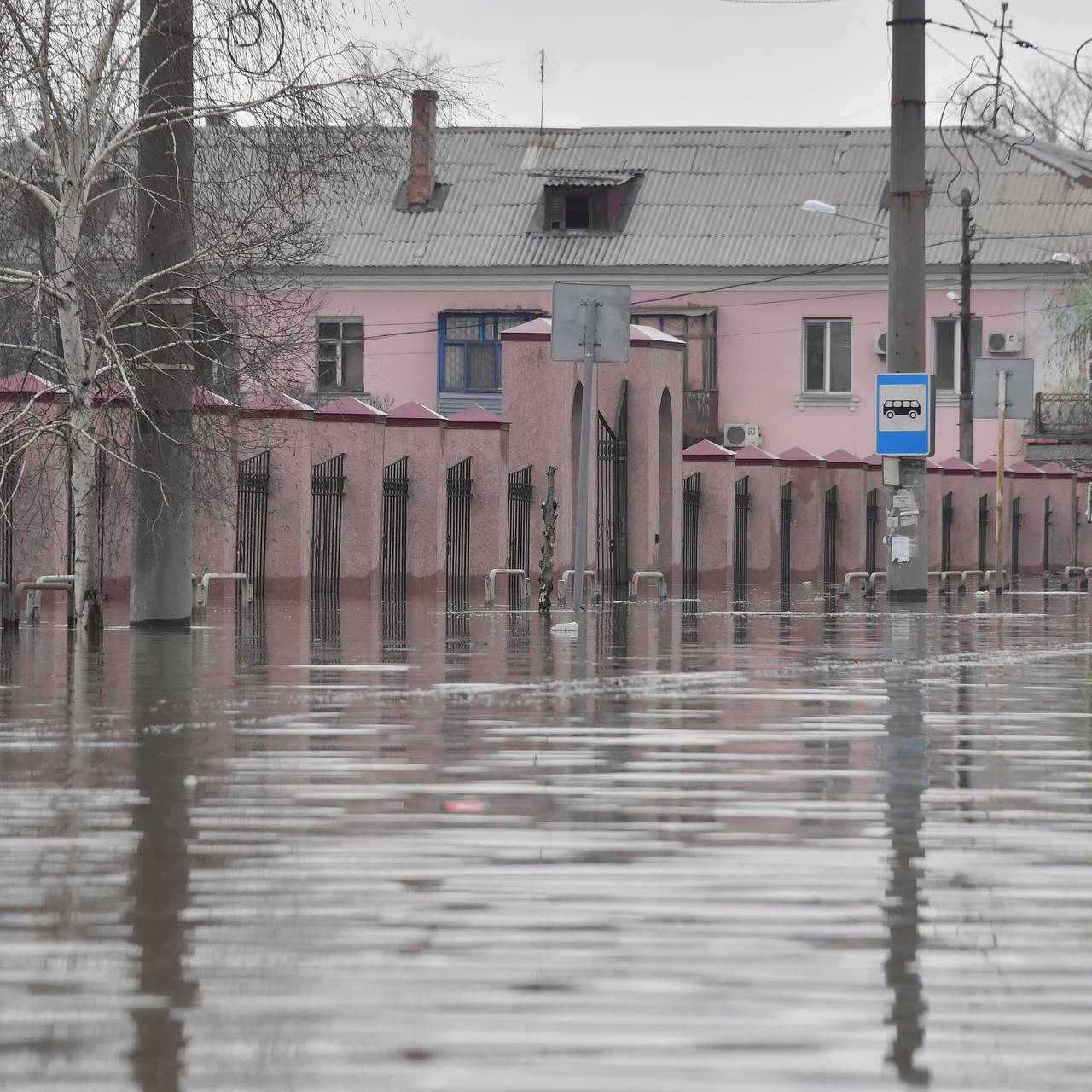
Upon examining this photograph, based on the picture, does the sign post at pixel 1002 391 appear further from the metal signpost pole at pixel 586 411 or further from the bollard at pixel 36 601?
the bollard at pixel 36 601

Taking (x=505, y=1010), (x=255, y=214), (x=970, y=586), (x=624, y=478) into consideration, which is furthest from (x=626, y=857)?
(x=970, y=586)

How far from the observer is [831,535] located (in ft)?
150

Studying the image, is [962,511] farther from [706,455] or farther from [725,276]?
[706,455]

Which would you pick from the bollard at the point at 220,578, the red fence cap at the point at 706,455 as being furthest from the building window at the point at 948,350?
the bollard at the point at 220,578

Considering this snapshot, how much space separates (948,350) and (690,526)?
72.5 ft

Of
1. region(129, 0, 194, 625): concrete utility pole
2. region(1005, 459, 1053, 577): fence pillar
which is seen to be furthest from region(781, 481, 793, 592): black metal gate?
region(129, 0, 194, 625): concrete utility pole

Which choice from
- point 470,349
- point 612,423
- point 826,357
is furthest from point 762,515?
point 470,349

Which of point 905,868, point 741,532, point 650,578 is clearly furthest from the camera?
point 741,532

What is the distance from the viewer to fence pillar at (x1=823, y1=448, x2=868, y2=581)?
4553cm

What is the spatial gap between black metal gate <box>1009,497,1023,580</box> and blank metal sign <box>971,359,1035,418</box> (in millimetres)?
17145

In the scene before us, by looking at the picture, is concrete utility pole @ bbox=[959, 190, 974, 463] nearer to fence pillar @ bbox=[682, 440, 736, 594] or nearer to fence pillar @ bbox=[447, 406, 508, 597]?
fence pillar @ bbox=[682, 440, 736, 594]

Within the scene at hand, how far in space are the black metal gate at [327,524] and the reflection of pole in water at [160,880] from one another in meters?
16.0

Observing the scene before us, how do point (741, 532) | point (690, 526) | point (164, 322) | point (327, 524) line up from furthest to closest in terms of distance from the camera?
point (741, 532)
point (690, 526)
point (327, 524)
point (164, 322)

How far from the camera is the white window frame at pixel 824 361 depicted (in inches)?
2371
